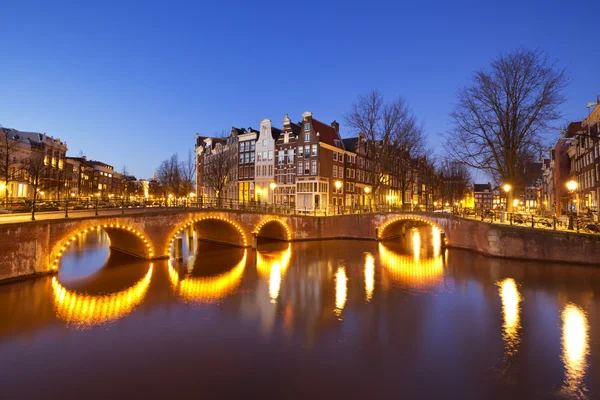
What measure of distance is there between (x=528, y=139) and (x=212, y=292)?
101 feet

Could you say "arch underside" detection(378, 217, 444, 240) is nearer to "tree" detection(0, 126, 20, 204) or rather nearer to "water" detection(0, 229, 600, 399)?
"water" detection(0, 229, 600, 399)

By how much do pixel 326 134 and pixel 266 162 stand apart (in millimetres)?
11331

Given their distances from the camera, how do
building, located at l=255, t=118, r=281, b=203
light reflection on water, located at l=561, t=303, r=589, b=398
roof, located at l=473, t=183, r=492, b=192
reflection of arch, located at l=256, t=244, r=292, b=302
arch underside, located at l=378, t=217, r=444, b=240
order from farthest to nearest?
roof, located at l=473, t=183, r=492, b=192
building, located at l=255, t=118, r=281, b=203
arch underside, located at l=378, t=217, r=444, b=240
reflection of arch, located at l=256, t=244, r=292, b=302
light reflection on water, located at l=561, t=303, r=589, b=398

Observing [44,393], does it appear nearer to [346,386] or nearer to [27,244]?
[346,386]

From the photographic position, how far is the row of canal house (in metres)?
52.0

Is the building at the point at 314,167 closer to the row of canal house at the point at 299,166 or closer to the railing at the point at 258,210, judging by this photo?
the row of canal house at the point at 299,166

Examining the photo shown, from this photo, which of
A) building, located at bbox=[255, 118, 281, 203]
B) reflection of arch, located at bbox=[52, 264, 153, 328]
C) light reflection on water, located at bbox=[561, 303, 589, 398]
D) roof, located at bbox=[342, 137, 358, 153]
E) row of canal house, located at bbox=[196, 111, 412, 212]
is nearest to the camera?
light reflection on water, located at bbox=[561, 303, 589, 398]

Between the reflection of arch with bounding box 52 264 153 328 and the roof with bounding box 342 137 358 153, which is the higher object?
the roof with bounding box 342 137 358 153

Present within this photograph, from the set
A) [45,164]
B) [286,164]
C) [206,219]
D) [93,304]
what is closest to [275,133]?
[286,164]

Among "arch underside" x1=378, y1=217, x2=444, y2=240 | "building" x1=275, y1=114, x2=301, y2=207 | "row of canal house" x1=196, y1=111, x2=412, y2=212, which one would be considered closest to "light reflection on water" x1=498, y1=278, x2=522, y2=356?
"arch underside" x1=378, y1=217, x2=444, y2=240

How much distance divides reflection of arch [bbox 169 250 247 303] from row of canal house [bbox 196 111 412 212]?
2438cm

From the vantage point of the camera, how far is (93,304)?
16.9 metres

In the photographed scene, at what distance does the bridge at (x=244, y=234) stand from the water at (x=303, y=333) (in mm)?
1614

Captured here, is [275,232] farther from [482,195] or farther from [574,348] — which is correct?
[482,195]
